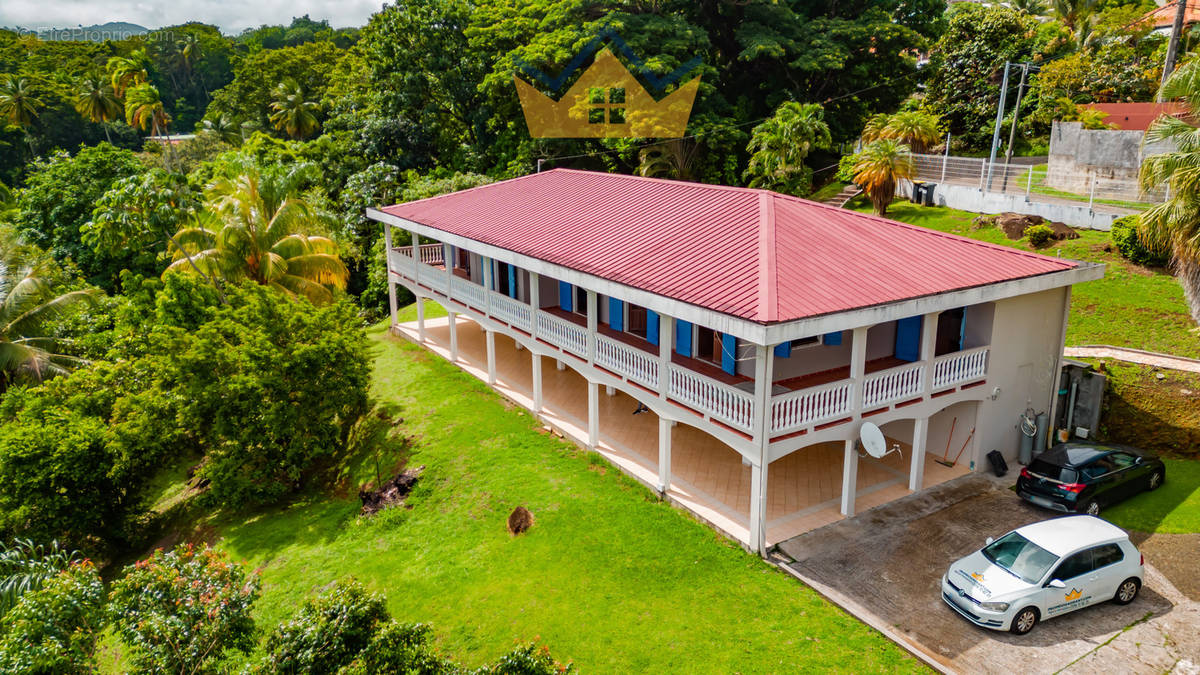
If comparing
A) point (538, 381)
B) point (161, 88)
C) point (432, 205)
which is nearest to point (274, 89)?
point (161, 88)

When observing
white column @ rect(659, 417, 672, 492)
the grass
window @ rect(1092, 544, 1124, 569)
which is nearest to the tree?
the grass

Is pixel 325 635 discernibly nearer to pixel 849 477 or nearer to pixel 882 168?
pixel 849 477

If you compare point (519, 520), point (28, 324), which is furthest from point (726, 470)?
point (28, 324)

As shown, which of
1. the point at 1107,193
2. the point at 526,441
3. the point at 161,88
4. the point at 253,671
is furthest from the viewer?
the point at 161,88

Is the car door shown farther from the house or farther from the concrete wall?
the concrete wall

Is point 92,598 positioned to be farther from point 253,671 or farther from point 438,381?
point 438,381

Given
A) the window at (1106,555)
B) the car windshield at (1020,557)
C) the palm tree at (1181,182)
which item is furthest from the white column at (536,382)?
the palm tree at (1181,182)
